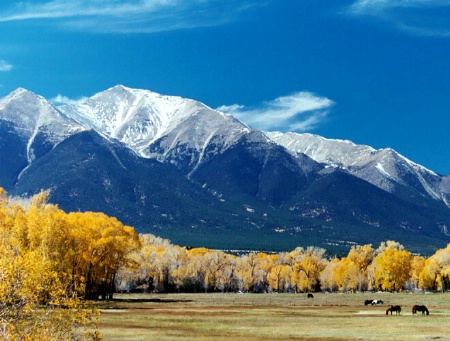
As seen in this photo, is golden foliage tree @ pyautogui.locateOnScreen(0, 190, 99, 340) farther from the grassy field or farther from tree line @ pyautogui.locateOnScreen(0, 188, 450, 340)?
the grassy field

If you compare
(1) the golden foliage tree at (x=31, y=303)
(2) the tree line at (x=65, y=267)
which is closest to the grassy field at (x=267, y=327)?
(2) the tree line at (x=65, y=267)

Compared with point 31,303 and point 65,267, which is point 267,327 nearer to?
point 65,267

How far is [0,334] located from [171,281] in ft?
588

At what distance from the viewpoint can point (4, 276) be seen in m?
24.4

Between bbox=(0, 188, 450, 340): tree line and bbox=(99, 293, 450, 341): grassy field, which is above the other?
bbox=(0, 188, 450, 340): tree line

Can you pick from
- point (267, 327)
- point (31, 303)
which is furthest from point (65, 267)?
point (31, 303)

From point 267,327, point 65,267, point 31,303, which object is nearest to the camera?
point 31,303

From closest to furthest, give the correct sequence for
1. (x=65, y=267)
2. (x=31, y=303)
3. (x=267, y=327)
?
1. (x=31, y=303)
2. (x=267, y=327)
3. (x=65, y=267)

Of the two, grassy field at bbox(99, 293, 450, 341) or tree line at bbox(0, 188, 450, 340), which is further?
grassy field at bbox(99, 293, 450, 341)

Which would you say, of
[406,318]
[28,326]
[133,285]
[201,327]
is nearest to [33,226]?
[201,327]

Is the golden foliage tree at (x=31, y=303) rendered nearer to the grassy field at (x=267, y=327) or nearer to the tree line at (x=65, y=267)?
the tree line at (x=65, y=267)

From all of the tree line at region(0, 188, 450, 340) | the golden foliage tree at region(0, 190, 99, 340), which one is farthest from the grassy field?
the golden foliage tree at region(0, 190, 99, 340)

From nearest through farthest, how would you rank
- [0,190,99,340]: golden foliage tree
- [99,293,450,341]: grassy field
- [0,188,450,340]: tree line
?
[0,190,99,340]: golden foliage tree, [0,188,450,340]: tree line, [99,293,450,341]: grassy field

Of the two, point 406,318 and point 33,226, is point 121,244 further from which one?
point 406,318
